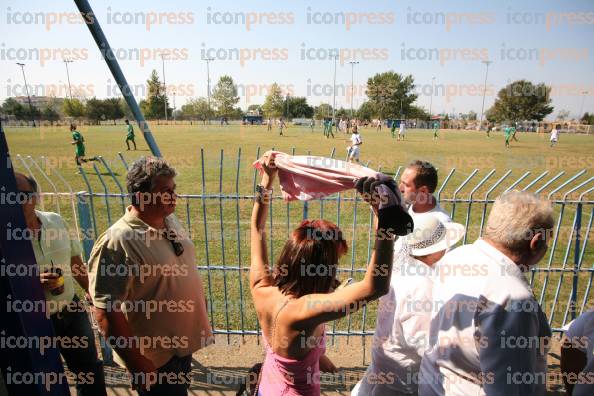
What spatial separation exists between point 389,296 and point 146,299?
160 centimetres

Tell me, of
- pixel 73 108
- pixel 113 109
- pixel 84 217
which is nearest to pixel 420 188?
pixel 84 217

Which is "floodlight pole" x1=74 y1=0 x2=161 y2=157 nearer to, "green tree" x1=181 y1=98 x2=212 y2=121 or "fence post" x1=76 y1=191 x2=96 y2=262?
"fence post" x1=76 y1=191 x2=96 y2=262

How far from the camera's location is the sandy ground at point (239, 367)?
11.5 feet

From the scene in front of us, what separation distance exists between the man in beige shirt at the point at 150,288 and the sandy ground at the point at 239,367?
1.31 metres

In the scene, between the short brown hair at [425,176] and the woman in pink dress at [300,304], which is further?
the short brown hair at [425,176]

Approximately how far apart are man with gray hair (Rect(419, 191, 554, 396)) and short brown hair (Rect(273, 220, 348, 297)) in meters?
0.62

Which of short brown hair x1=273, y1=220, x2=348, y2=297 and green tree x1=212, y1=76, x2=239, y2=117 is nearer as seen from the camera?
short brown hair x1=273, y1=220, x2=348, y2=297

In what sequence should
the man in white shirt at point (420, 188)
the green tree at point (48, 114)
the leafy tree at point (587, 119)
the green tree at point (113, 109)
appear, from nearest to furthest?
1. the man in white shirt at point (420, 188)
2. the green tree at point (48, 114)
3. the green tree at point (113, 109)
4. the leafy tree at point (587, 119)

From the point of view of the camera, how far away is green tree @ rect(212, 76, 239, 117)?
284 ft

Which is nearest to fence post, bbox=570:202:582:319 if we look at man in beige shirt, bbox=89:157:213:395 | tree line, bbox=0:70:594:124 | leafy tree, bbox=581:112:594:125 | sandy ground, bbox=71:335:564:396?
sandy ground, bbox=71:335:564:396

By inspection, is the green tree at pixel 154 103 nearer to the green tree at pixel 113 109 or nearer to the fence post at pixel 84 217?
the green tree at pixel 113 109

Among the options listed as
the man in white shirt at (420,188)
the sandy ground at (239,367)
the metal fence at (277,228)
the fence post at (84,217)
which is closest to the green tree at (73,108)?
the metal fence at (277,228)

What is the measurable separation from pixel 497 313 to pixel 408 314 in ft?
2.89

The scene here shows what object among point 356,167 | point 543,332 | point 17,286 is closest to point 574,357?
point 543,332
